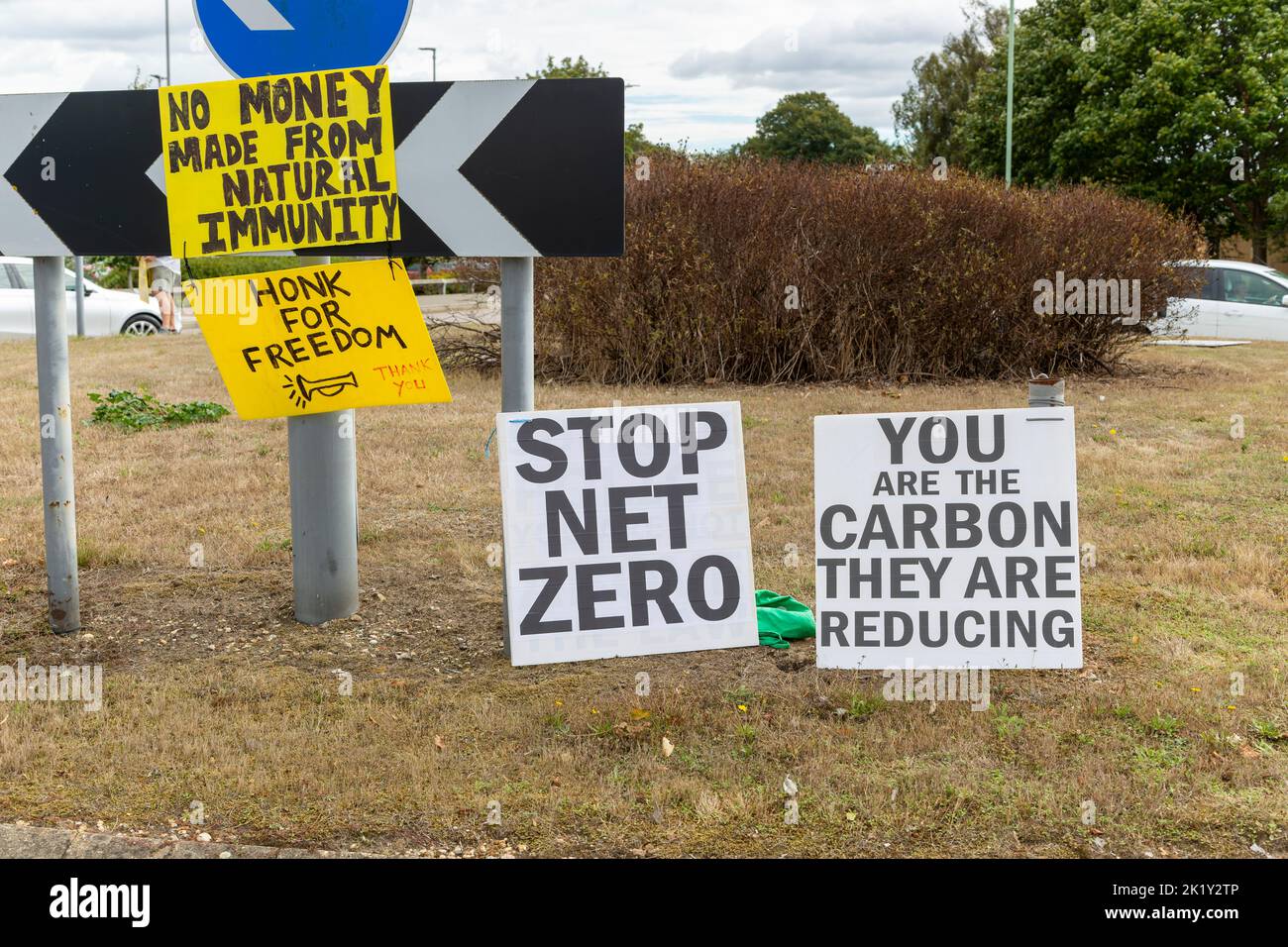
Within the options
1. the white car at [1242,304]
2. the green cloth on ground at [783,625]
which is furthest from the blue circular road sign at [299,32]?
the white car at [1242,304]

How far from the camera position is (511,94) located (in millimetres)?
4176

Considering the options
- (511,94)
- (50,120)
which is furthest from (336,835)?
(50,120)

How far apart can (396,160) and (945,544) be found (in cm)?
220

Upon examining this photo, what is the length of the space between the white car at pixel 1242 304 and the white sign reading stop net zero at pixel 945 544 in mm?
14700

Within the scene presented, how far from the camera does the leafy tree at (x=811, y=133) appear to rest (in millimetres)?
77062

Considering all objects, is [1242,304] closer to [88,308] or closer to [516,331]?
[516,331]

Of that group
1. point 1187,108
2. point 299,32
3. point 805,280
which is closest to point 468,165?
point 299,32

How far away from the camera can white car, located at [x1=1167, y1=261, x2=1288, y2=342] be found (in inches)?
706

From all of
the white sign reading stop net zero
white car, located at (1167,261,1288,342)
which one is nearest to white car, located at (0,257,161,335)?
white car, located at (1167,261,1288,342)

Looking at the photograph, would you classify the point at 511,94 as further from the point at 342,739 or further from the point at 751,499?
the point at 751,499

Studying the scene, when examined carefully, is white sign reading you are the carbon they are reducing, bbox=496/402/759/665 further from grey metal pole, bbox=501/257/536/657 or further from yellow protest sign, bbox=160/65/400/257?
yellow protest sign, bbox=160/65/400/257

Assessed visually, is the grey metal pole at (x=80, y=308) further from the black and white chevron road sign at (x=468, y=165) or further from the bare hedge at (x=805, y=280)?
the black and white chevron road sign at (x=468, y=165)

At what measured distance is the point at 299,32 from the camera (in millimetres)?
4309

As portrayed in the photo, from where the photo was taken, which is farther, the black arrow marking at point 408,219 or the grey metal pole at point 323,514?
the grey metal pole at point 323,514
